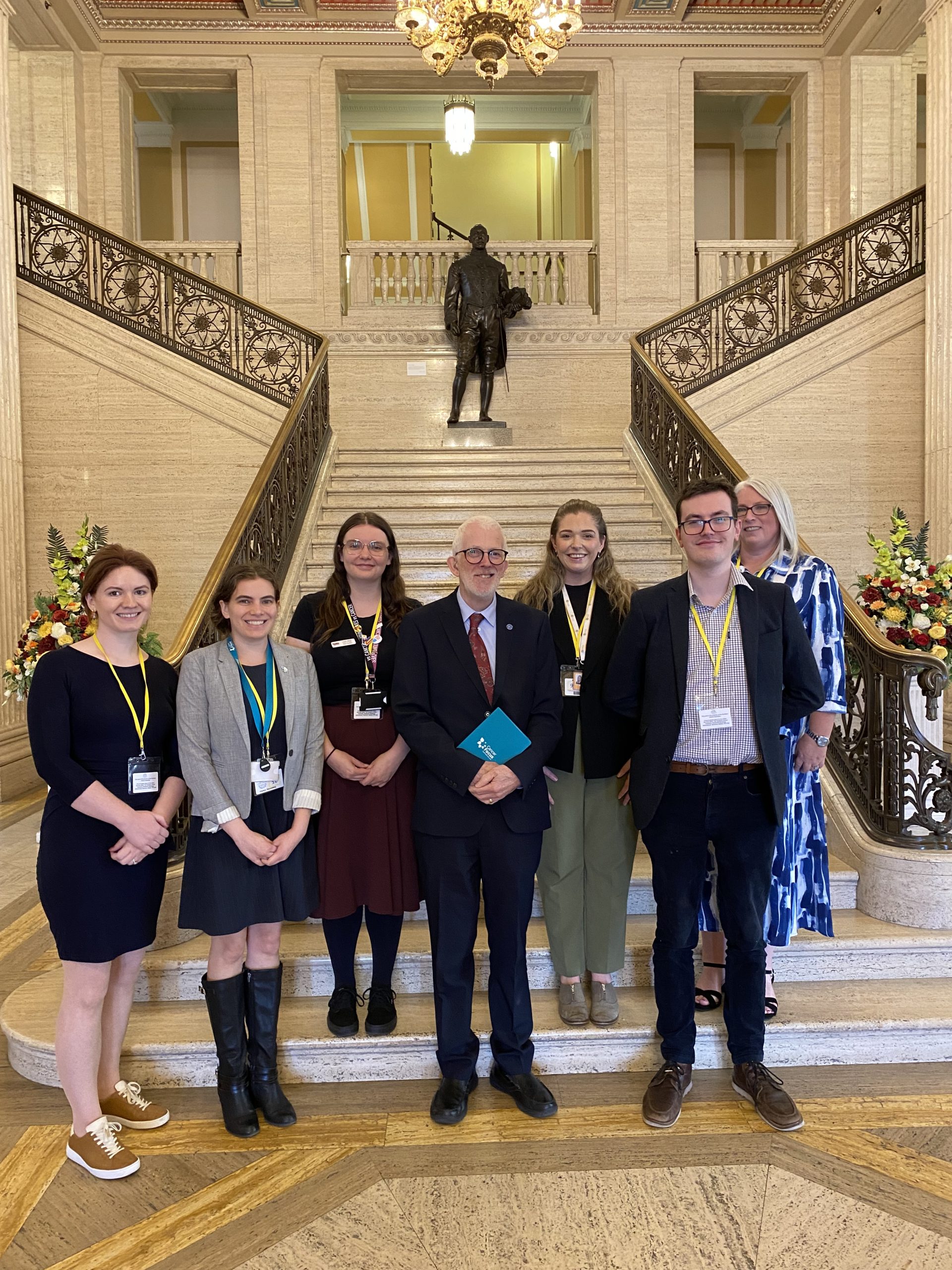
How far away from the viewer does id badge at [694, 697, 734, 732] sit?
2.79 m

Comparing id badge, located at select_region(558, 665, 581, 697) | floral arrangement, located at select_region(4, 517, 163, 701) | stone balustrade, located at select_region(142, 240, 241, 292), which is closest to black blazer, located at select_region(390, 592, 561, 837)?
id badge, located at select_region(558, 665, 581, 697)

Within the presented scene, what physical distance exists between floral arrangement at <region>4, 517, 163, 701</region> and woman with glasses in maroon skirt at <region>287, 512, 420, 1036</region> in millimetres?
2421

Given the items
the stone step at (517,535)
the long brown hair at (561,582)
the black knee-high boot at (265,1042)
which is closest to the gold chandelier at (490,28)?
the stone step at (517,535)

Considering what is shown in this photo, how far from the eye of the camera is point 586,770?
3.10 metres

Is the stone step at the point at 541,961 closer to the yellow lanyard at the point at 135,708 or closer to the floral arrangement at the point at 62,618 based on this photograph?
the yellow lanyard at the point at 135,708

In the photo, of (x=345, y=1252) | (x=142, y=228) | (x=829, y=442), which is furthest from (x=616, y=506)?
(x=142, y=228)

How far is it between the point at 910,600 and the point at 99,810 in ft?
13.0

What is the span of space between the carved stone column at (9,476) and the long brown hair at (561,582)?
585 cm

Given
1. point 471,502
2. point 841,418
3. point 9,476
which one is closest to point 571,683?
point 471,502

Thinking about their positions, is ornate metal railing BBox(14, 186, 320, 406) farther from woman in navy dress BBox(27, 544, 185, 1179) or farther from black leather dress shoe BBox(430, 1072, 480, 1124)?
black leather dress shoe BBox(430, 1072, 480, 1124)

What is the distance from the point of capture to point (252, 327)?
9.06m

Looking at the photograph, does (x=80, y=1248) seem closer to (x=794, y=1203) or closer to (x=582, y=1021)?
(x=582, y=1021)

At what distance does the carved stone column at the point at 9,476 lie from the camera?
24.5ft

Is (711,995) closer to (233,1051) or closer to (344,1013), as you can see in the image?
(344,1013)
